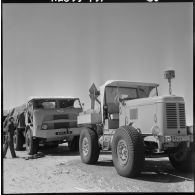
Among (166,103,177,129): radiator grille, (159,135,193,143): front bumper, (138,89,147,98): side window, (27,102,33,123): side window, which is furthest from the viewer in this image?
(27,102,33,123): side window

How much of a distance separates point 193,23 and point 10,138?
687 cm

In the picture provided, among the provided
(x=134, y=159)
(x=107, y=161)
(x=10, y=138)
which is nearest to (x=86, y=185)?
(x=134, y=159)

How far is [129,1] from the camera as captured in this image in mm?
7430

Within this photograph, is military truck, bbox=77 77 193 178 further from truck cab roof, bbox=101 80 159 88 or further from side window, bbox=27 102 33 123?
side window, bbox=27 102 33 123

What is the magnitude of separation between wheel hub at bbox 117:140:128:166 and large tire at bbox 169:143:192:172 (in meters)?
1.18

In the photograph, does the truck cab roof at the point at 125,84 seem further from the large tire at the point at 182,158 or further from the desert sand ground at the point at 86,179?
the large tire at the point at 182,158

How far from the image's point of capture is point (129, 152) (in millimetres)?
7203

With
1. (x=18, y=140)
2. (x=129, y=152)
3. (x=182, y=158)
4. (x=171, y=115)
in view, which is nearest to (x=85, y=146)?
(x=129, y=152)

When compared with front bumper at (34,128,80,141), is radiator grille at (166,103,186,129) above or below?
above

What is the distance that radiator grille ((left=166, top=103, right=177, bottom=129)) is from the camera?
24.3 ft

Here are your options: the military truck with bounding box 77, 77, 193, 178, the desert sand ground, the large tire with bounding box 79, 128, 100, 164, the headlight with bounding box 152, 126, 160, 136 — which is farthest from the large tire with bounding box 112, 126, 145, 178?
the large tire with bounding box 79, 128, 100, 164

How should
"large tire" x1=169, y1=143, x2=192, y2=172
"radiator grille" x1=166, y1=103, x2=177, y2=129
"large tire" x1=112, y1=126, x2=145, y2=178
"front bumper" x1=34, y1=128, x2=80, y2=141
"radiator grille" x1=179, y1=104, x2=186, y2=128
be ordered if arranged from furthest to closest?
"front bumper" x1=34, y1=128, x2=80, y2=141 → "large tire" x1=169, y1=143, x2=192, y2=172 → "radiator grille" x1=179, y1=104, x2=186, y2=128 → "radiator grille" x1=166, y1=103, x2=177, y2=129 → "large tire" x1=112, y1=126, x2=145, y2=178

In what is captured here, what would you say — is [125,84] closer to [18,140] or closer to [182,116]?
[182,116]

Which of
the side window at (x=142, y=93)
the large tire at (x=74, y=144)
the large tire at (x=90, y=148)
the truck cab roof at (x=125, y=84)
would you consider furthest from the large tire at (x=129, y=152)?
the large tire at (x=74, y=144)
